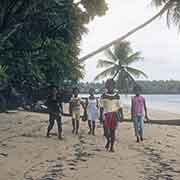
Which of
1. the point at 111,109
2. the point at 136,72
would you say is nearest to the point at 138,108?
the point at 111,109

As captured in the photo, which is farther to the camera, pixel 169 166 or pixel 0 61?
pixel 0 61

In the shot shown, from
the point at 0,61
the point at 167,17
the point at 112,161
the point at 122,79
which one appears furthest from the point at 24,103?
the point at 122,79

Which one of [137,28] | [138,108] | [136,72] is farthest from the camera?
[136,72]

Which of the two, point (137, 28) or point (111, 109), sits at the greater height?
point (137, 28)

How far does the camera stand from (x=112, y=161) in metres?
8.09

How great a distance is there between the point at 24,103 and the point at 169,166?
1069cm

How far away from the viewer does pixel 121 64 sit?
130 feet

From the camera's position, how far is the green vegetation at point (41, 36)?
11871 millimetres

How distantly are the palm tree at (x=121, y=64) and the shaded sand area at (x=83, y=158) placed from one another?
1064 inches

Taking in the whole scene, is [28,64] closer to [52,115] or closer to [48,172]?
[52,115]

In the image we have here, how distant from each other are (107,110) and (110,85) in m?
0.56

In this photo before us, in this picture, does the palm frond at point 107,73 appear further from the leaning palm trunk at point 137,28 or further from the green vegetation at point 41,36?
the green vegetation at point 41,36

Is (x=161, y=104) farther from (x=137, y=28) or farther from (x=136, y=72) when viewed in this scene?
(x=137, y=28)

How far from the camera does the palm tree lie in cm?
3900
